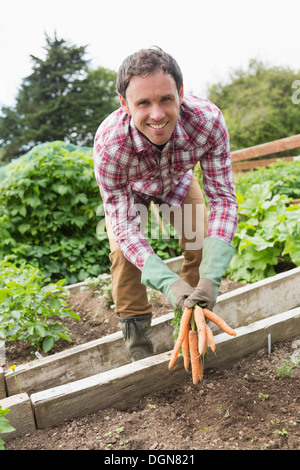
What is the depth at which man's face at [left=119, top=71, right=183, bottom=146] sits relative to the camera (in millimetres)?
1644

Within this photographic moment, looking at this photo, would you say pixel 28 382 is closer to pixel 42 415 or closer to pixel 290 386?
pixel 42 415

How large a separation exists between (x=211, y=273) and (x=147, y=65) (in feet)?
2.91

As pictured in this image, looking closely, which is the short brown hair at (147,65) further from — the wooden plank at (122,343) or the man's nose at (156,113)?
the wooden plank at (122,343)

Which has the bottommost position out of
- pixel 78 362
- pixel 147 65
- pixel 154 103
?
pixel 78 362

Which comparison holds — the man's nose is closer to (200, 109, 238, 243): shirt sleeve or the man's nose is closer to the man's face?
the man's face

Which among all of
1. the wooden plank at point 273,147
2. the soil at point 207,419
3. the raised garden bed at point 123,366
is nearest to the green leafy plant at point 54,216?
the raised garden bed at point 123,366

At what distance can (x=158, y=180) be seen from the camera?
214cm

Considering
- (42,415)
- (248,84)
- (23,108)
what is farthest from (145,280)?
(23,108)

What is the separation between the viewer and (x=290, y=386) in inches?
70.8

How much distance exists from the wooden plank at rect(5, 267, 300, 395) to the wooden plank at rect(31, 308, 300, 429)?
47cm

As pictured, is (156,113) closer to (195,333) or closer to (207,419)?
(195,333)

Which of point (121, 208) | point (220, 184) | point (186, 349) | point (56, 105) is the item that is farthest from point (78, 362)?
point (56, 105)

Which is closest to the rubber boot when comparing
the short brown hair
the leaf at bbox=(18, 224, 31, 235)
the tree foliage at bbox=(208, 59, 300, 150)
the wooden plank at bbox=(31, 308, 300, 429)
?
the wooden plank at bbox=(31, 308, 300, 429)

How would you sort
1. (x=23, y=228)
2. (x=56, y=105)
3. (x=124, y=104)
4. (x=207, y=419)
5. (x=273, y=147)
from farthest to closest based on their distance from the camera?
(x=56, y=105), (x=273, y=147), (x=23, y=228), (x=124, y=104), (x=207, y=419)
